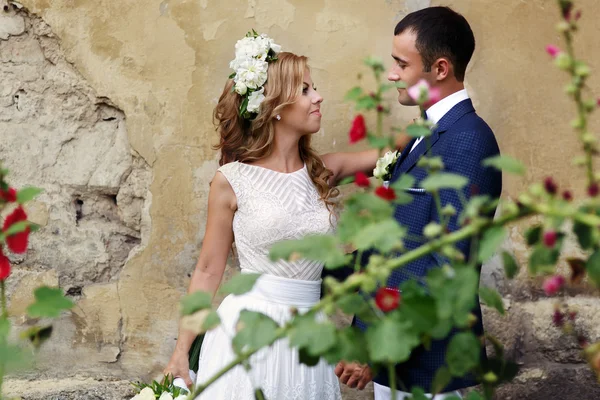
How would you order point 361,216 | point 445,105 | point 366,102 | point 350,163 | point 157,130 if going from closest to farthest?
point 361,216, point 366,102, point 445,105, point 350,163, point 157,130

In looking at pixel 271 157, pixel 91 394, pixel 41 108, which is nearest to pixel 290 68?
pixel 271 157

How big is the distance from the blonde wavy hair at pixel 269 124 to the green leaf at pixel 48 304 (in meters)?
1.91

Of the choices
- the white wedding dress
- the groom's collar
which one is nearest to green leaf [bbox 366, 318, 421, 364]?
the groom's collar

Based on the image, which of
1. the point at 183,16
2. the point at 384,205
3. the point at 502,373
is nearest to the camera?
the point at 384,205

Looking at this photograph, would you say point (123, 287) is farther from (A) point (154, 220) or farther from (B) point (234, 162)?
(B) point (234, 162)

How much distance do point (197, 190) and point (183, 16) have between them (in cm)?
77

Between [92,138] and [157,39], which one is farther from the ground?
[157,39]

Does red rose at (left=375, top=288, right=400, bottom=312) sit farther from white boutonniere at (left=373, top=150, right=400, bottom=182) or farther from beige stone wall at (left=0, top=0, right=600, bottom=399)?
beige stone wall at (left=0, top=0, right=600, bottom=399)

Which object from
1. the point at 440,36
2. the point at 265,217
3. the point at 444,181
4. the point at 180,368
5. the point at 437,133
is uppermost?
the point at 440,36

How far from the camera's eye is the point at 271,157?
3354 millimetres

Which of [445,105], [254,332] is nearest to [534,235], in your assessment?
[254,332]

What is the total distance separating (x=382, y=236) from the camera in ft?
4.06

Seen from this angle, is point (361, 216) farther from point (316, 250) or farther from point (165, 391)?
point (165, 391)

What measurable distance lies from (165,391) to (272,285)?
0.56 m
